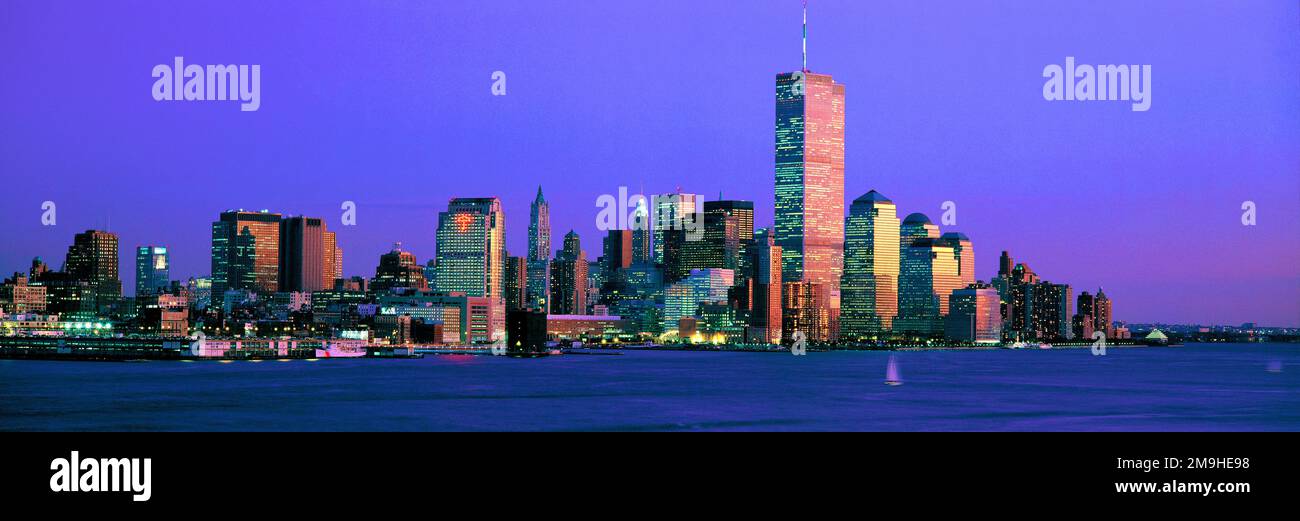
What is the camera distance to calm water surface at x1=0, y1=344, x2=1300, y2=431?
49625 mm

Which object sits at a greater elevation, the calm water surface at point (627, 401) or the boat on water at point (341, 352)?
the calm water surface at point (627, 401)

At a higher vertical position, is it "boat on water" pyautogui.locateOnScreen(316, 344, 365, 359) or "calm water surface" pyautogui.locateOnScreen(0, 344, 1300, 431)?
"calm water surface" pyautogui.locateOnScreen(0, 344, 1300, 431)

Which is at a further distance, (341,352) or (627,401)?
(341,352)

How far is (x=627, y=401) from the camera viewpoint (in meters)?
65.8

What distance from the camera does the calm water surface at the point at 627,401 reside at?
163ft

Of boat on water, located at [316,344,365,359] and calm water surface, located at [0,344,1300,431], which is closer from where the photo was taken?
calm water surface, located at [0,344,1300,431]

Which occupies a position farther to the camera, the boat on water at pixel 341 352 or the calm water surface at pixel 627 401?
the boat on water at pixel 341 352

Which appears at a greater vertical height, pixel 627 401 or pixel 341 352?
pixel 627 401
